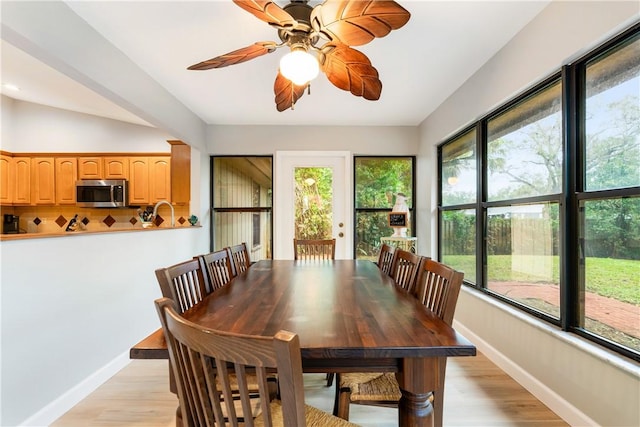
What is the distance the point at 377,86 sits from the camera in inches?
72.3

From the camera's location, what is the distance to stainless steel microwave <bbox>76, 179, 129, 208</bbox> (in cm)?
416

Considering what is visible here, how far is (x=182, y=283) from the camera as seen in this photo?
1.42 meters

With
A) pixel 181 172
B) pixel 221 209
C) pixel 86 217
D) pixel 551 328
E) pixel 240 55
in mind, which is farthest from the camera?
pixel 86 217

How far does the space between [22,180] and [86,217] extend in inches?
34.7

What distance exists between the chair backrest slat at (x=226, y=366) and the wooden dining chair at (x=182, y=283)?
1.72 ft

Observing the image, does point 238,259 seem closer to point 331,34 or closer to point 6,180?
point 331,34

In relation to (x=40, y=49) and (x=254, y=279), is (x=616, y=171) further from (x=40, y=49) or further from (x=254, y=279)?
(x=40, y=49)

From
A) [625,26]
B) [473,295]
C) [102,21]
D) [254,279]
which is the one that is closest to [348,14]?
[625,26]

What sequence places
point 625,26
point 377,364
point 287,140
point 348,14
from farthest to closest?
point 287,140
point 625,26
point 348,14
point 377,364

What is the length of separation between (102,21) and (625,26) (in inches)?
112

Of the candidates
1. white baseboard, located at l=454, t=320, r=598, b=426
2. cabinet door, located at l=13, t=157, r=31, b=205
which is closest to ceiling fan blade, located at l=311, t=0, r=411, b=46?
white baseboard, located at l=454, t=320, r=598, b=426

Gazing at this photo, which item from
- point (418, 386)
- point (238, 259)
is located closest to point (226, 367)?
point (418, 386)

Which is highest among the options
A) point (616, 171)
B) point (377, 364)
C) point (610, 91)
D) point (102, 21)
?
point (102, 21)

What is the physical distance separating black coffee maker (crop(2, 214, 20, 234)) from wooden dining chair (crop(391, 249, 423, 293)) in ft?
17.2
